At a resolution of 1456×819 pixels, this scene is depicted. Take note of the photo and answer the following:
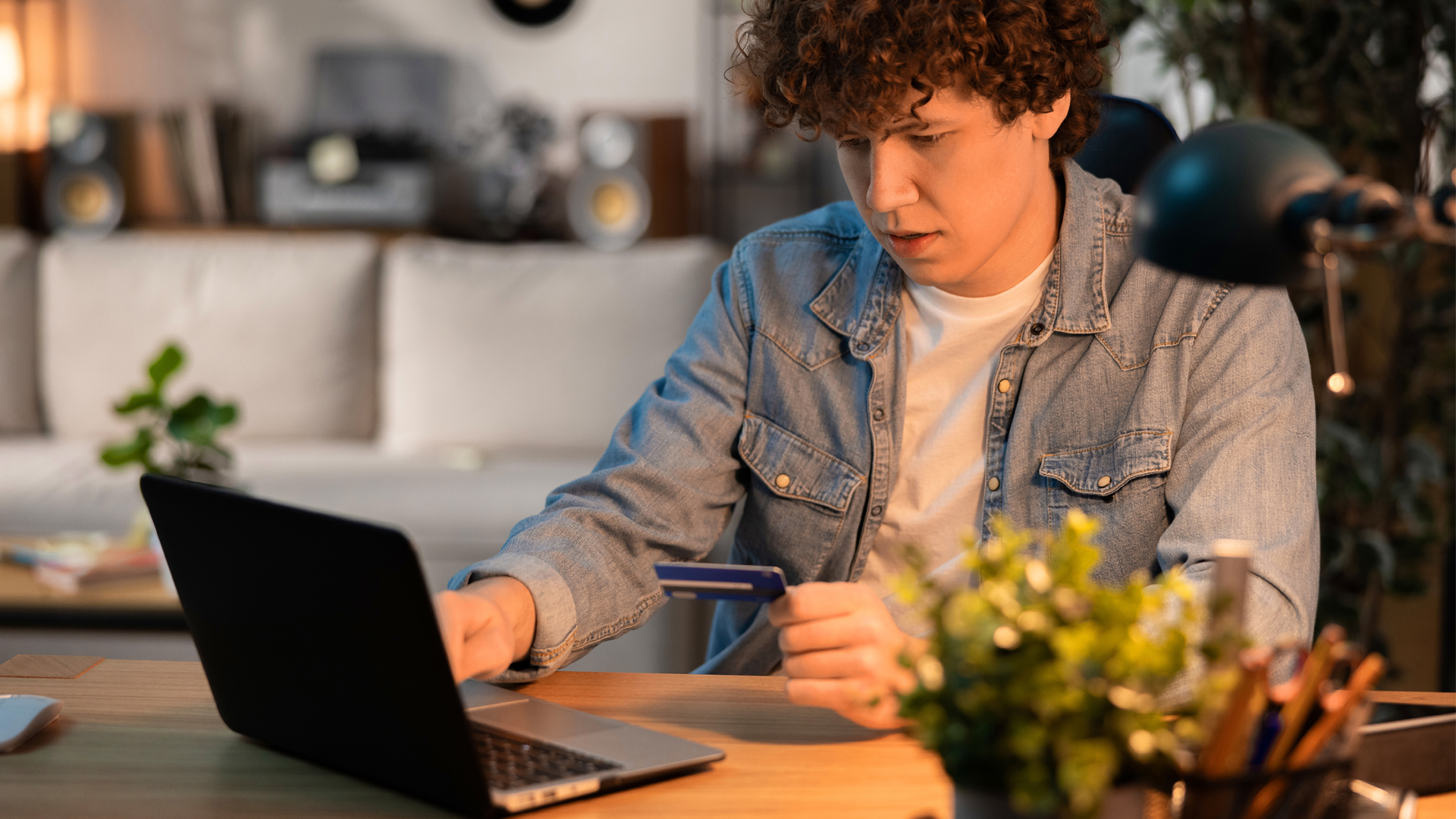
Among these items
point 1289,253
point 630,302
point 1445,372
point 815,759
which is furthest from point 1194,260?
point 630,302

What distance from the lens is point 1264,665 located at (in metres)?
0.47

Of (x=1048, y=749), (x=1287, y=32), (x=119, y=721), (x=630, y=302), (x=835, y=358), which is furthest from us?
(x=630, y=302)

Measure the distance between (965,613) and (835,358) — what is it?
0.68 meters

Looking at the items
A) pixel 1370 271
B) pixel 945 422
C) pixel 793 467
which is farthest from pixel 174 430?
pixel 1370 271

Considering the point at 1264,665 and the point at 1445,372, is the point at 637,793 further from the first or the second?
the point at 1445,372

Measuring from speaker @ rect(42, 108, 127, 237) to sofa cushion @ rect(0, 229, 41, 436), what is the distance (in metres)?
0.61

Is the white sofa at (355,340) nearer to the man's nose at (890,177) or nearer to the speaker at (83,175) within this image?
the speaker at (83,175)

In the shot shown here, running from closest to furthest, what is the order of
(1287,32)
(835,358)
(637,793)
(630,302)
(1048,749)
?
(1048,749) < (637,793) < (835,358) < (1287,32) < (630,302)

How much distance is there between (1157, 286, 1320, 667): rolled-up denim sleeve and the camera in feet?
2.87

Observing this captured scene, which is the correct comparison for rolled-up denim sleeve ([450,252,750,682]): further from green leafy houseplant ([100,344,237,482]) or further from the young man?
green leafy houseplant ([100,344,237,482])

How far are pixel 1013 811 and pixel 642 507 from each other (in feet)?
1.88

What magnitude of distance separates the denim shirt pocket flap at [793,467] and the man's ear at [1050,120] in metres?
0.32

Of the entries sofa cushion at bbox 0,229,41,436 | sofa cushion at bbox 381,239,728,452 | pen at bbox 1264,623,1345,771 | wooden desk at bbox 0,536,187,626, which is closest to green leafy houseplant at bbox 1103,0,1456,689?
sofa cushion at bbox 381,239,728,452

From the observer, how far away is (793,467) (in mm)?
1114
